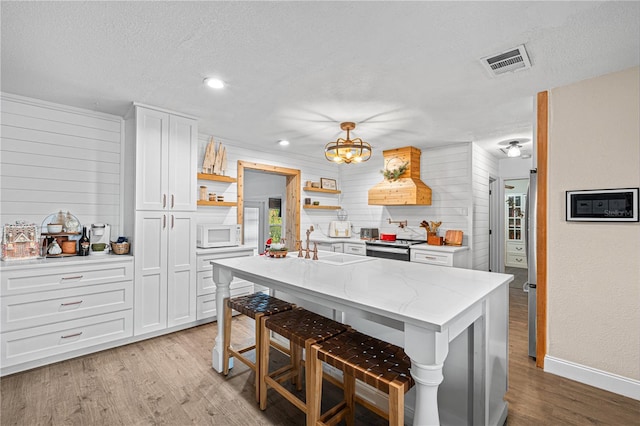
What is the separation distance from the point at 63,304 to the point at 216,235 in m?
1.64

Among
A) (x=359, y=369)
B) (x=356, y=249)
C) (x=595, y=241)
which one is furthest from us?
(x=356, y=249)

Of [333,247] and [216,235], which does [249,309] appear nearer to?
[216,235]

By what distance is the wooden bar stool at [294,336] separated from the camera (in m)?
1.82

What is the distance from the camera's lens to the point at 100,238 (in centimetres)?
329

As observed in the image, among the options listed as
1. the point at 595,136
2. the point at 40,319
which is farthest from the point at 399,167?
the point at 40,319

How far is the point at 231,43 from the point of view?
201 cm

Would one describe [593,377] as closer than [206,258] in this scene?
Yes

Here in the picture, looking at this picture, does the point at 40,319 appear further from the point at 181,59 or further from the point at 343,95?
the point at 343,95

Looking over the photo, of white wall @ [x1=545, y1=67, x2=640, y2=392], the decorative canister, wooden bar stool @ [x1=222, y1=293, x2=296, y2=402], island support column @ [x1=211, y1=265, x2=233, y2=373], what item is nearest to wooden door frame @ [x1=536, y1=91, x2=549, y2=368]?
white wall @ [x1=545, y1=67, x2=640, y2=392]

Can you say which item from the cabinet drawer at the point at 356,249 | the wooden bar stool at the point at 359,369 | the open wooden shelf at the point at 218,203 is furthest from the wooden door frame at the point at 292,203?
the wooden bar stool at the point at 359,369

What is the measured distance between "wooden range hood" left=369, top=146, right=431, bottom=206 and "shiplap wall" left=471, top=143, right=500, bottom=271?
2.33ft

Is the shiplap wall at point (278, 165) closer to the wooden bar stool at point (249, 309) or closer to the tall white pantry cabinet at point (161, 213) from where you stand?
the tall white pantry cabinet at point (161, 213)

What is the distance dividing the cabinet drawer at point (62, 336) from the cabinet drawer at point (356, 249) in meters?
3.24

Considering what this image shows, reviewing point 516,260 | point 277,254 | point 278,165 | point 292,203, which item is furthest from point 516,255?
point 277,254
